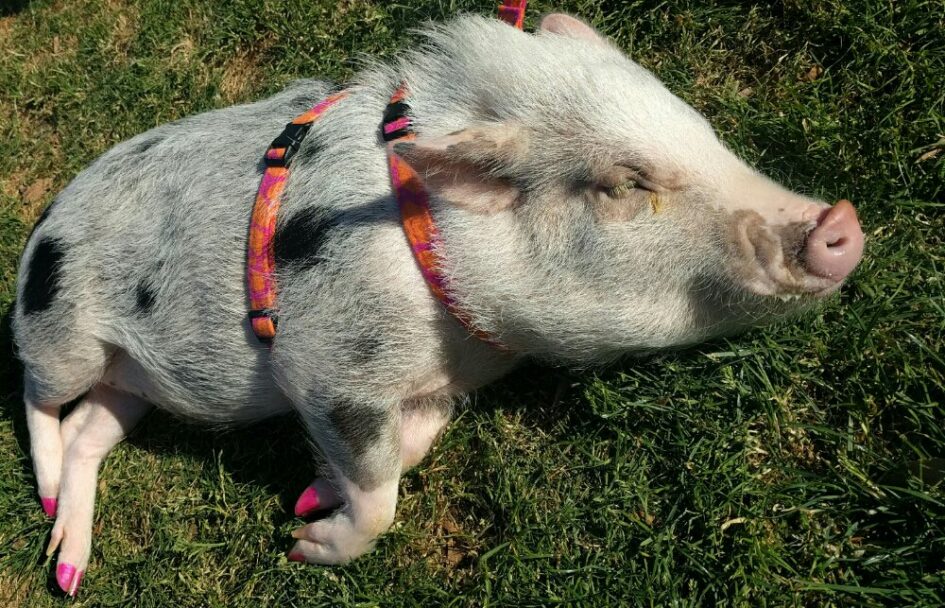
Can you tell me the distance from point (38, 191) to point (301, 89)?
2719 millimetres

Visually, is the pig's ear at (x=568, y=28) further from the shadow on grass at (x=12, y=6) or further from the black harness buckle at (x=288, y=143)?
the shadow on grass at (x=12, y=6)

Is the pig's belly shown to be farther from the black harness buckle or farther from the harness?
the black harness buckle

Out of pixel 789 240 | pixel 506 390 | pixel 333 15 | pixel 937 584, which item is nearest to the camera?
pixel 789 240

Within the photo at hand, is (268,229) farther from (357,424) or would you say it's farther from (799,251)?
(799,251)

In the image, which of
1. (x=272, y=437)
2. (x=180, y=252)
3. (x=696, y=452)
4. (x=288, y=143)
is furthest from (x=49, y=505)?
(x=696, y=452)

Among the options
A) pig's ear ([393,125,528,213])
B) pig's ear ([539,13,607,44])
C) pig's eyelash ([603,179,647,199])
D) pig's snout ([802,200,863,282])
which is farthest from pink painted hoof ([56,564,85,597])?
pig's snout ([802,200,863,282])

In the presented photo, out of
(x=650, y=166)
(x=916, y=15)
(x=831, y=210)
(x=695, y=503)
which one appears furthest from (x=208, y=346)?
(x=916, y=15)

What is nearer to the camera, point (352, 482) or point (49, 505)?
point (352, 482)

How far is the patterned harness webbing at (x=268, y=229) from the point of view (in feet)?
9.14

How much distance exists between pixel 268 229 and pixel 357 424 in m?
0.82

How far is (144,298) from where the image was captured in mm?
3113

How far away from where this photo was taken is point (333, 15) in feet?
14.5

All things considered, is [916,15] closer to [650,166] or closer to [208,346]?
[650,166]

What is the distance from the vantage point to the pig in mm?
2316
